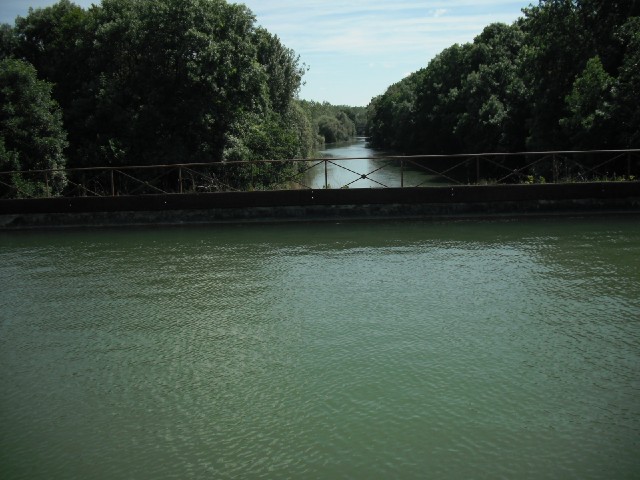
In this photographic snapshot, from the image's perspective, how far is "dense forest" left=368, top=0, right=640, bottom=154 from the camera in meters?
20.4

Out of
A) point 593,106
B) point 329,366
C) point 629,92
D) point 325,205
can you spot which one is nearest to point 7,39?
point 325,205

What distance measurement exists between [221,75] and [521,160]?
2241cm

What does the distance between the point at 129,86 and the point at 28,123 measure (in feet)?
13.3

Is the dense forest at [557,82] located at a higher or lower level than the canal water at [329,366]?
higher

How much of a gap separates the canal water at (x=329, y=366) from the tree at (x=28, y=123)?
1173cm

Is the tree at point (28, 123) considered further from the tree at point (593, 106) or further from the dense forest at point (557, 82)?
the tree at point (593, 106)

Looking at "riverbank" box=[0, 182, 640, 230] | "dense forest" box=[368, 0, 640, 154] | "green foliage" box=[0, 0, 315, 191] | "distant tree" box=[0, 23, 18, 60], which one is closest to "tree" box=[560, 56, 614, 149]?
"dense forest" box=[368, 0, 640, 154]

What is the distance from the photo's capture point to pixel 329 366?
20.3ft

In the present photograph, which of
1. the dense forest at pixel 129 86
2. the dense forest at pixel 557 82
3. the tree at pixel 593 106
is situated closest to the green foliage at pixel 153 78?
the dense forest at pixel 129 86

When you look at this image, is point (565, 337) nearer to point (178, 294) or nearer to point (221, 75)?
point (178, 294)

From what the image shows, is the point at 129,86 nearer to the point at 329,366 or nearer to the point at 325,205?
the point at 325,205

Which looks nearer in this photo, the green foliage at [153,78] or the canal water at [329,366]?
the canal water at [329,366]

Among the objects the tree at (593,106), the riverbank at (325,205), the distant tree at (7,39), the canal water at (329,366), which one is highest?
the distant tree at (7,39)

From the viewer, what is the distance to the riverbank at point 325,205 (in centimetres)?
1535
